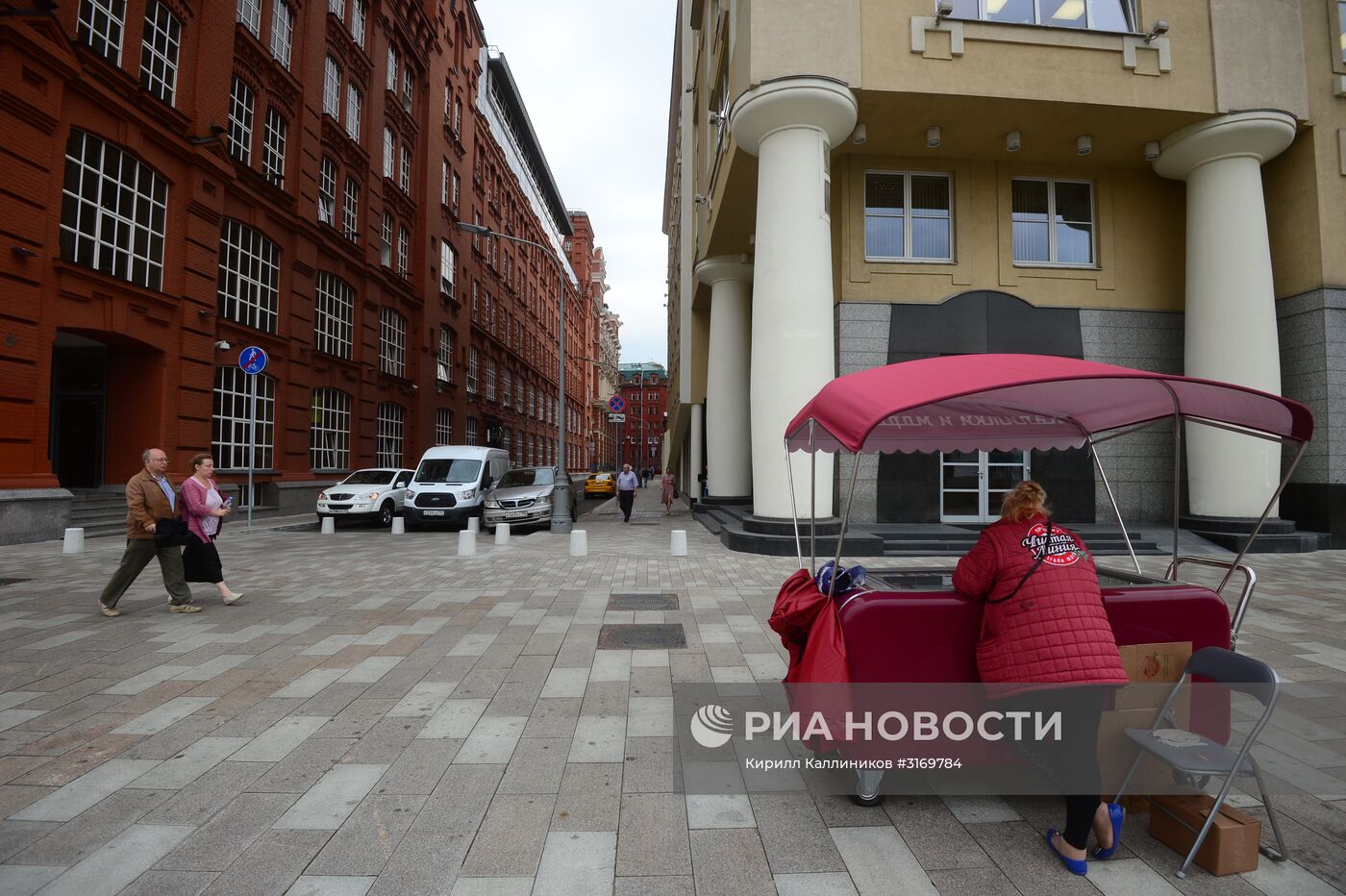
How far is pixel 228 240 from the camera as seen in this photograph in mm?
19391

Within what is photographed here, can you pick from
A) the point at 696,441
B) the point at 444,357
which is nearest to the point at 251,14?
the point at 444,357

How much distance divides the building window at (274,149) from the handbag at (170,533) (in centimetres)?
1750

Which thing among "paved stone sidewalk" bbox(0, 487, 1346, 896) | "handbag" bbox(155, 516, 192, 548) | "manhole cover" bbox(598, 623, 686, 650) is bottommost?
"paved stone sidewalk" bbox(0, 487, 1346, 896)

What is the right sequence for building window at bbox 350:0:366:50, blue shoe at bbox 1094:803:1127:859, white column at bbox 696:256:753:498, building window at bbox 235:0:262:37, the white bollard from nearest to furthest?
blue shoe at bbox 1094:803:1127:859
the white bollard
building window at bbox 235:0:262:37
white column at bbox 696:256:753:498
building window at bbox 350:0:366:50

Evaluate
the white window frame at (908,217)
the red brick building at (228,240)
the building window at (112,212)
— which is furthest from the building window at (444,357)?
the white window frame at (908,217)

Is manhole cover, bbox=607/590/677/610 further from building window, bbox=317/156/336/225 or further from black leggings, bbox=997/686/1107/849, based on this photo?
building window, bbox=317/156/336/225

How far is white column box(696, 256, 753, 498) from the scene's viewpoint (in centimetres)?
2025

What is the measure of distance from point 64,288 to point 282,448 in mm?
8086

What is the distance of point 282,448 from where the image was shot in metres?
21.4

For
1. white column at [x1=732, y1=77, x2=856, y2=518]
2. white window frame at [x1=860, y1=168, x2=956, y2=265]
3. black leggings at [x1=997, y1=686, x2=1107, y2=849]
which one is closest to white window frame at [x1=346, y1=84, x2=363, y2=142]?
white column at [x1=732, y1=77, x2=856, y2=518]

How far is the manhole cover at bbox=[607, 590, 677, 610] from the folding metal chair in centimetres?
550

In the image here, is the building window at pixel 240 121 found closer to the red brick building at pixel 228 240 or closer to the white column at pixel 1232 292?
the red brick building at pixel 228 240

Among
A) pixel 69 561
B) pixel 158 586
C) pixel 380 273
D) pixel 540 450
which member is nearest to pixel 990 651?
pixel 158 586

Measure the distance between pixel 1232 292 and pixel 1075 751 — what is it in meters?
14.6
